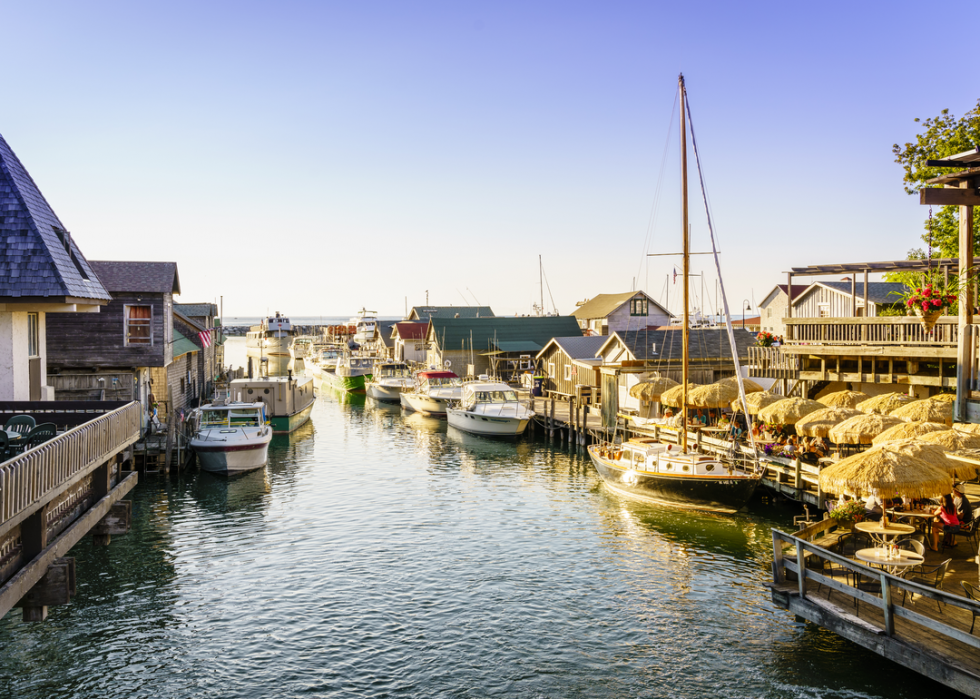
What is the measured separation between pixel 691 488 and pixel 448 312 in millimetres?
81153

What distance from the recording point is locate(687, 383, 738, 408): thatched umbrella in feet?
111

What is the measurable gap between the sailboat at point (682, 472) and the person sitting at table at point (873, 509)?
7.79 meters

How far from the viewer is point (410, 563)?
2275cm

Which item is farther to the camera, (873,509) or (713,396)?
(713,396)

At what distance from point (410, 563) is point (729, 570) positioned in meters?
9.15

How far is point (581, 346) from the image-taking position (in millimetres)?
56625

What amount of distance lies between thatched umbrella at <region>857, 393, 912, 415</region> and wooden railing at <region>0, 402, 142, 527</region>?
23.4 meters

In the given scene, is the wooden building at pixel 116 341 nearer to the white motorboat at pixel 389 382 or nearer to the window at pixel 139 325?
the window at pixel 139 325

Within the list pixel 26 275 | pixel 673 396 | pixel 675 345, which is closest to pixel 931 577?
pixel 26 275

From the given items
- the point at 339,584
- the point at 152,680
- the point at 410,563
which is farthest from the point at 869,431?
the point at 152,680

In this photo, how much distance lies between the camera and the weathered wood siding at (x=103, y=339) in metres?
36.1

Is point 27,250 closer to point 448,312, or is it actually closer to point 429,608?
point 429,608

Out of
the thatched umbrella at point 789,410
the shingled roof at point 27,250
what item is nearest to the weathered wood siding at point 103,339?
the shingled roof at point 27,250

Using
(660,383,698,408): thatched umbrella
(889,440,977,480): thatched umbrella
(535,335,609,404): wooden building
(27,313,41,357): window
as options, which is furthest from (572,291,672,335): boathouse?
(27,313,41,357): window
